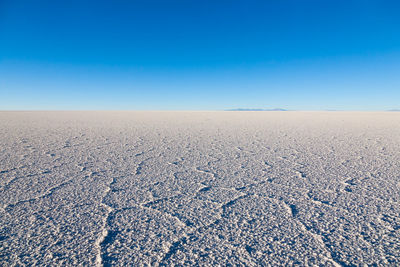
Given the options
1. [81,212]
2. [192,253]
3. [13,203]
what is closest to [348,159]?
[192,253]

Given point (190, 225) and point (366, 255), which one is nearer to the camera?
point (366, 255)

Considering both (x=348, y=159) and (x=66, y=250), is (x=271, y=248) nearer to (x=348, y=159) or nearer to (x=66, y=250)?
(x=66, y=250)

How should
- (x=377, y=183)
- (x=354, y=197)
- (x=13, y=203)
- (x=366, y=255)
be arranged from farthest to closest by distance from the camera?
1. (x=377, y=183)
2. (x=354, y=197)
3. (x=13, y=203)
4. (x=366, y=255)

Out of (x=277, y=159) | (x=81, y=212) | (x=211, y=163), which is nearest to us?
(x=81, y=212)

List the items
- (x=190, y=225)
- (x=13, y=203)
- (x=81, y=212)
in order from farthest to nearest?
(x=13, y=203), (x=81, y=212), (x=190, y=225)

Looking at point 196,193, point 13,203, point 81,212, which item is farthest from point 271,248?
point 13,203

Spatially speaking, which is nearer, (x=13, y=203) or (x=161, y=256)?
(x=161, y=256)

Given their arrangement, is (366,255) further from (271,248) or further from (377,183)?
(377,183)

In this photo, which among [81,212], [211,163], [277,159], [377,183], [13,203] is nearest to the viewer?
[81,212]
